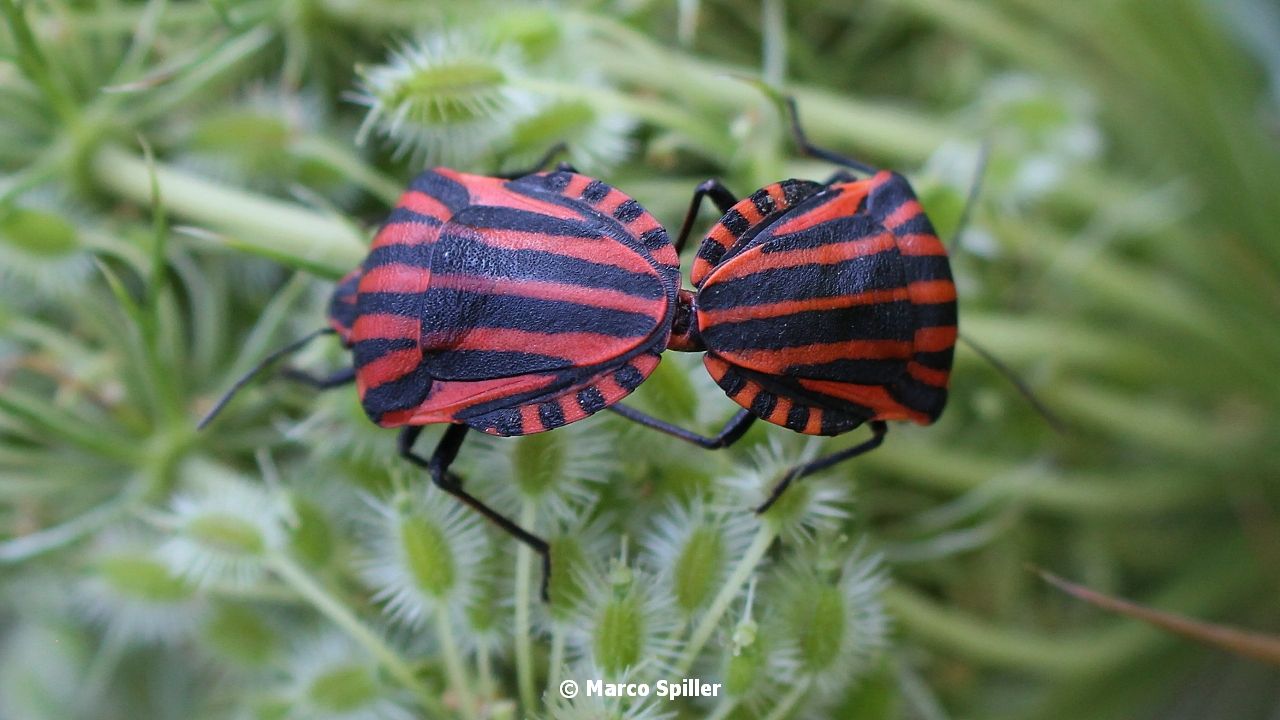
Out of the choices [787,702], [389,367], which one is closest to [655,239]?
[389,367]

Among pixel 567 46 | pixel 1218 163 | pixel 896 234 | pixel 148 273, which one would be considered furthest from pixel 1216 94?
pixel 148 273

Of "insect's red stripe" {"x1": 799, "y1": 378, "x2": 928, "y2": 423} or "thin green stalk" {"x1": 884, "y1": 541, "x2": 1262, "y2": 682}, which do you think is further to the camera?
"thin green stalk" {"x1": 884, "y1": 541, "x2": 1262, "y2": 682}

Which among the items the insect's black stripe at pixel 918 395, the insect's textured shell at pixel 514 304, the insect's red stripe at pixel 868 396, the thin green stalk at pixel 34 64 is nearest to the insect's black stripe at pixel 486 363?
the insect's textured shell at pixel 514 304

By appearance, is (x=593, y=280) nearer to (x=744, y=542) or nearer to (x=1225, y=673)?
(x=744, y=542)

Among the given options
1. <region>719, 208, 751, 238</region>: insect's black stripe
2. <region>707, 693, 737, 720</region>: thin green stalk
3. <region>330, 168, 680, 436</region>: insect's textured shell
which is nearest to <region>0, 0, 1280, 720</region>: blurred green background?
<region>707, 693, 737, 720</region>: thin green stalk

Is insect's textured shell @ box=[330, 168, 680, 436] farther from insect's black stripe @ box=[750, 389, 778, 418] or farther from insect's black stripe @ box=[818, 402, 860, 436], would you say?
insect's black stripe @ box=[818, 402, 860, 436]

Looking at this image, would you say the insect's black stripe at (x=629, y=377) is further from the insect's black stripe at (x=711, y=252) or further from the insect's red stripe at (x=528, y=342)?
the insect's black stripe at (x=711, y=252)
